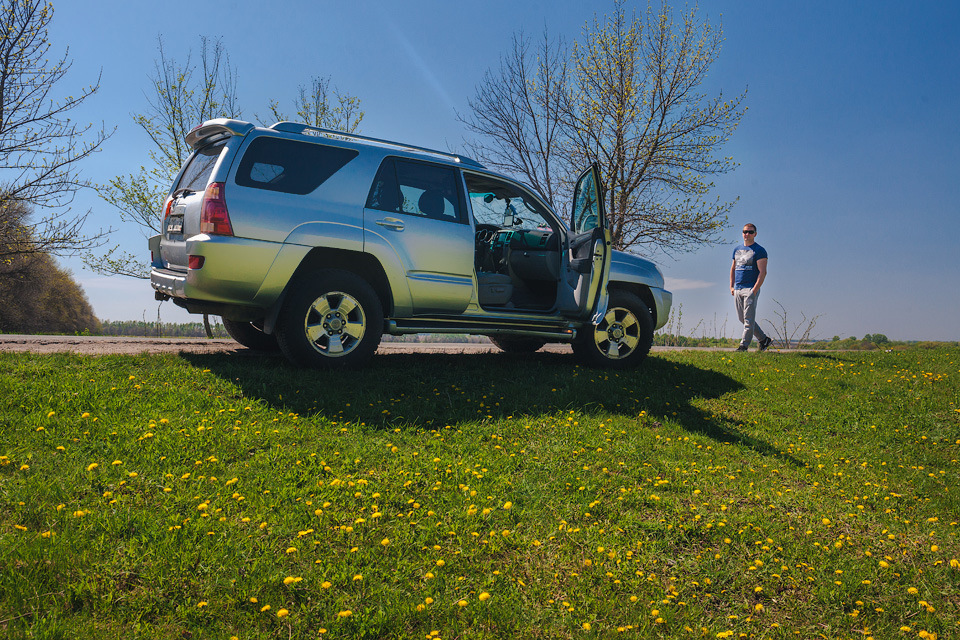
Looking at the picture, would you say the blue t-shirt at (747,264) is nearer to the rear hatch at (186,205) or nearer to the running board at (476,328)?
the running board at (476,328)

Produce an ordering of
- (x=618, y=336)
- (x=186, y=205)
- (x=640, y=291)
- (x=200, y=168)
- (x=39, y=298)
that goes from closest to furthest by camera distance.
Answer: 1. (x=186, y=205)
2. (x=200, y=168)
3. (x=618, y=336)
4. (x=640, y=291)
5. (x=39, y=298)

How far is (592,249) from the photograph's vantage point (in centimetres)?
757

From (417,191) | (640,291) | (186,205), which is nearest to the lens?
(186,205)

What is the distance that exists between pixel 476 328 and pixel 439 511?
3.39 metres

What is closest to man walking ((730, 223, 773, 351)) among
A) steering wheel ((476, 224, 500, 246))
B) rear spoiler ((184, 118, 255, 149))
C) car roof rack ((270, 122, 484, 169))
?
steering wheel ((476, 224, 500, 246))

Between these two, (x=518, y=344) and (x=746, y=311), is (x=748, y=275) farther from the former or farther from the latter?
(x=518, y=344)

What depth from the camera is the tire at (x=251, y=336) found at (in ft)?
27.5

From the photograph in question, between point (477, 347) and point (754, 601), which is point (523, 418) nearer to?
point (754, 601)

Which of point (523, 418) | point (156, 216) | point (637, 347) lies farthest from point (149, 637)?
point (156, 216)

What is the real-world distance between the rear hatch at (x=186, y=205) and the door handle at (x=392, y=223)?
1.72 metres

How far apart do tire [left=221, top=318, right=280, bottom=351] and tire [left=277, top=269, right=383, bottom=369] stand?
1784 mm

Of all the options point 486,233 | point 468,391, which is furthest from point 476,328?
point 486,233

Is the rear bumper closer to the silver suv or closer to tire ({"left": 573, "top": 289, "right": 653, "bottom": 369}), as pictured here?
the silver suv

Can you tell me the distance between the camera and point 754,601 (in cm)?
388
